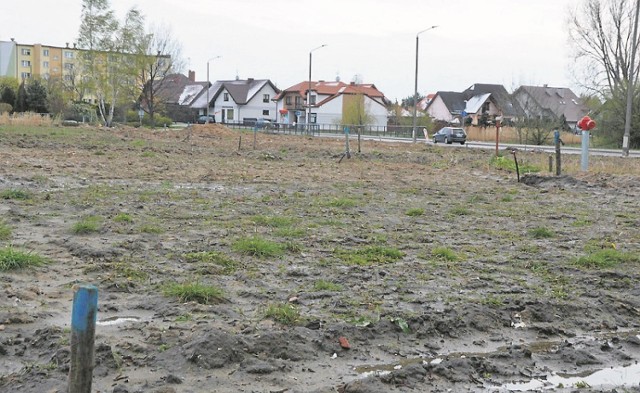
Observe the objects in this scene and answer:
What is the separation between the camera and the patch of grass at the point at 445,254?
9039 millimetres

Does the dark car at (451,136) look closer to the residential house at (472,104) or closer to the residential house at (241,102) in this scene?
the residential house at (472,104)

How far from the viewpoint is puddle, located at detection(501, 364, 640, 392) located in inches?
201

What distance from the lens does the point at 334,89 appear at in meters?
111

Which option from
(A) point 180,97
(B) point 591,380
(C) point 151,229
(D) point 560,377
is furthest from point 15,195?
(A) point 180,97

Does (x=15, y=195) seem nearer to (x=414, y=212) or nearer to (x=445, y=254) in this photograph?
(x=414, y=212)

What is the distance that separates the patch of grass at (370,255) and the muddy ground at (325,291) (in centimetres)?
4

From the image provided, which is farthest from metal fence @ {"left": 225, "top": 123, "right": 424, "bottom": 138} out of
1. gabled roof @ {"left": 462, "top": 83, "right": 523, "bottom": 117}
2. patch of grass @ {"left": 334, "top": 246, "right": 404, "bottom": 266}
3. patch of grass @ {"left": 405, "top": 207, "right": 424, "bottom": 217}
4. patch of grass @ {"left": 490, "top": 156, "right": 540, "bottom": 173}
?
patch of grass @ {"left": 334, "top": 246, "right": 404, "bottom": 266}

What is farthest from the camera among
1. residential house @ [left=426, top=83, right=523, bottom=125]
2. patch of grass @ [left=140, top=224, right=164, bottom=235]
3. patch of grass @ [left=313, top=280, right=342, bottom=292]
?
residential house @ [left=426, top=83, right=523, bottom=125]

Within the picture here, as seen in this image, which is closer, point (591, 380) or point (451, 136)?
point (591, 380)

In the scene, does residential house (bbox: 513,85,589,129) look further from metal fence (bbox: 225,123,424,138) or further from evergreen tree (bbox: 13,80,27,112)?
evergreen tree (bbox: 13,80,27,112)

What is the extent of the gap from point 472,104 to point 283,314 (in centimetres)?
10637

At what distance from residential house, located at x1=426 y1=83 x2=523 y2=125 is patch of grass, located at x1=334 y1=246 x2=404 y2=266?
3438 inches

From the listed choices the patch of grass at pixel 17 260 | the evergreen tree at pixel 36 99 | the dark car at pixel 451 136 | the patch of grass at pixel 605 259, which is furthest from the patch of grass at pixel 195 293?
the evergreen tree at pixel 36 99

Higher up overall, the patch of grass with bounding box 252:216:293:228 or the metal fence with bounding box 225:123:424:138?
the metal fence with bounding box 225:123:424:138
